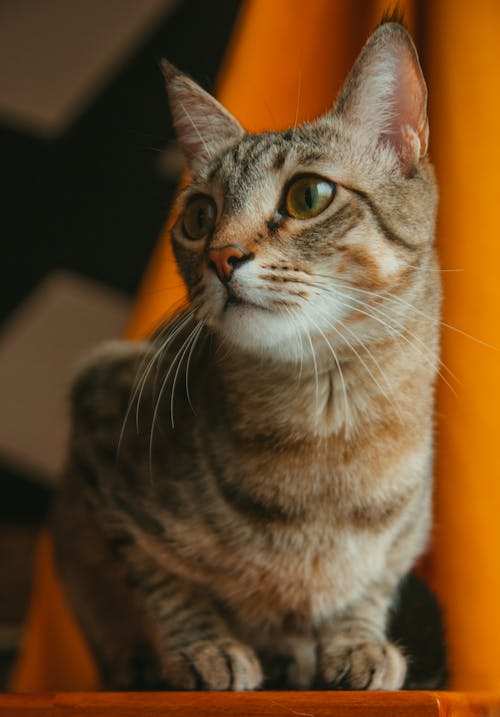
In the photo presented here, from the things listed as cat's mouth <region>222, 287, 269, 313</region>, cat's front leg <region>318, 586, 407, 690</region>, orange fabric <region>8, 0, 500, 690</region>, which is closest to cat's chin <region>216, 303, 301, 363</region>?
cat's mouth <region>222, 287, 269, 313</region>

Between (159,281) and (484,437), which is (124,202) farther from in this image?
(484,437)

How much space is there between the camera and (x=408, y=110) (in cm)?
59

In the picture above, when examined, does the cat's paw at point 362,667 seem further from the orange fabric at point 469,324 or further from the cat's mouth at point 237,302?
the cat's mouth at point 237,302

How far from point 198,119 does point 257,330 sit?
7.7 inches

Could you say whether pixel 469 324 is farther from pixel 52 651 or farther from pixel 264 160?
pixel 52 651

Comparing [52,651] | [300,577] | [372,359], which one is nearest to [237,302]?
[372,359]

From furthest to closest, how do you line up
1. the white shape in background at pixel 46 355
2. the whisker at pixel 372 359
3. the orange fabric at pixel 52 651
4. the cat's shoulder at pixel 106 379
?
the white shape in background at pixel 46 355, the orange fabric at pixel 52 651, the cat's shoulder at pixel 106 379, the whisker at pixel 372 359

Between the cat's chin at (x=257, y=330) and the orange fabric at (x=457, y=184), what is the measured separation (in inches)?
5.3

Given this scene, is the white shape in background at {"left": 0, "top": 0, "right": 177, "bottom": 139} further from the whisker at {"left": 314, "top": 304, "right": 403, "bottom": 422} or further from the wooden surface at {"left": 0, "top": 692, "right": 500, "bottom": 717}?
the wooden surface at {"left": 0, "top": 692, "right": 500, "bottom": 717}

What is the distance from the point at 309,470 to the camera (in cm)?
65

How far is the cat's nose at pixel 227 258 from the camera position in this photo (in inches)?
22.6

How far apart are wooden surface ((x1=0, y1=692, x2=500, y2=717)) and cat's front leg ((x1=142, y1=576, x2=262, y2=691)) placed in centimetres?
5

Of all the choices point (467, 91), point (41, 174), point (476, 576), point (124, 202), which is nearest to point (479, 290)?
point (467, 91)

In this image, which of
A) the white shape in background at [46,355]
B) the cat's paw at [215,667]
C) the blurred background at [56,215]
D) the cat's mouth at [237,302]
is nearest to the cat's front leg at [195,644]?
the cat's paw at [215,667]
